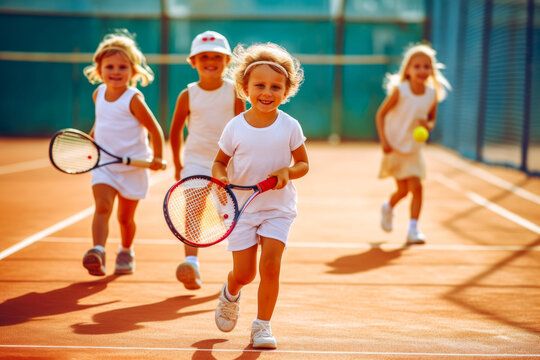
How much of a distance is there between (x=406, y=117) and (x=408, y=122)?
7cm

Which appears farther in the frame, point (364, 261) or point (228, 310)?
point (364, 261)

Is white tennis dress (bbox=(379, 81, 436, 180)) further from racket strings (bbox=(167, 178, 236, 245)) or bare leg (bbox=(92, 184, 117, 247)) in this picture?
racket strings (bbox=(167, 178, 236, 245))

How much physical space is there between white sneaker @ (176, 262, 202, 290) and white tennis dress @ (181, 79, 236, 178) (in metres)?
0.65

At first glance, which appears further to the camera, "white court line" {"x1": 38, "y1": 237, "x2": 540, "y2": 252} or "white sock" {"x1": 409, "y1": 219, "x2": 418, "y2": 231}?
"white sock" {"x1": 409, "y1": 219, "x2": 418, "y2": 231}

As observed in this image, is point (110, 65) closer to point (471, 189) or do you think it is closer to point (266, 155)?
point (266, 155)

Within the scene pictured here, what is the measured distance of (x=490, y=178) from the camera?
12094 mm

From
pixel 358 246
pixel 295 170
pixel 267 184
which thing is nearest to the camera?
pixel 267 184

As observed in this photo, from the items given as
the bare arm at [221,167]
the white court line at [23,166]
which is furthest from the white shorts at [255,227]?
the white court line at [23,166]

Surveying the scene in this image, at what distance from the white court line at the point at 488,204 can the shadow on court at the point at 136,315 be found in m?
3.94

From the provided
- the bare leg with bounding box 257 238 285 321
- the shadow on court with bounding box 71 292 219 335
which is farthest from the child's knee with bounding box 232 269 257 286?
the shadow on court with bounding box 71 292 219 335

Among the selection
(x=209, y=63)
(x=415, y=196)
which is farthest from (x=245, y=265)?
(x=415, y=196)

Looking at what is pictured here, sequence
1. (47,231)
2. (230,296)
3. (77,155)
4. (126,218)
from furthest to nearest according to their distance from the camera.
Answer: (47,231)
(126,218)
(77,155)
(230,296)

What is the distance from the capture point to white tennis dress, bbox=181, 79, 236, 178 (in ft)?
17.1

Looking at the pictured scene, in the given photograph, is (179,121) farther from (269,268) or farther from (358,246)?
(358,246)
